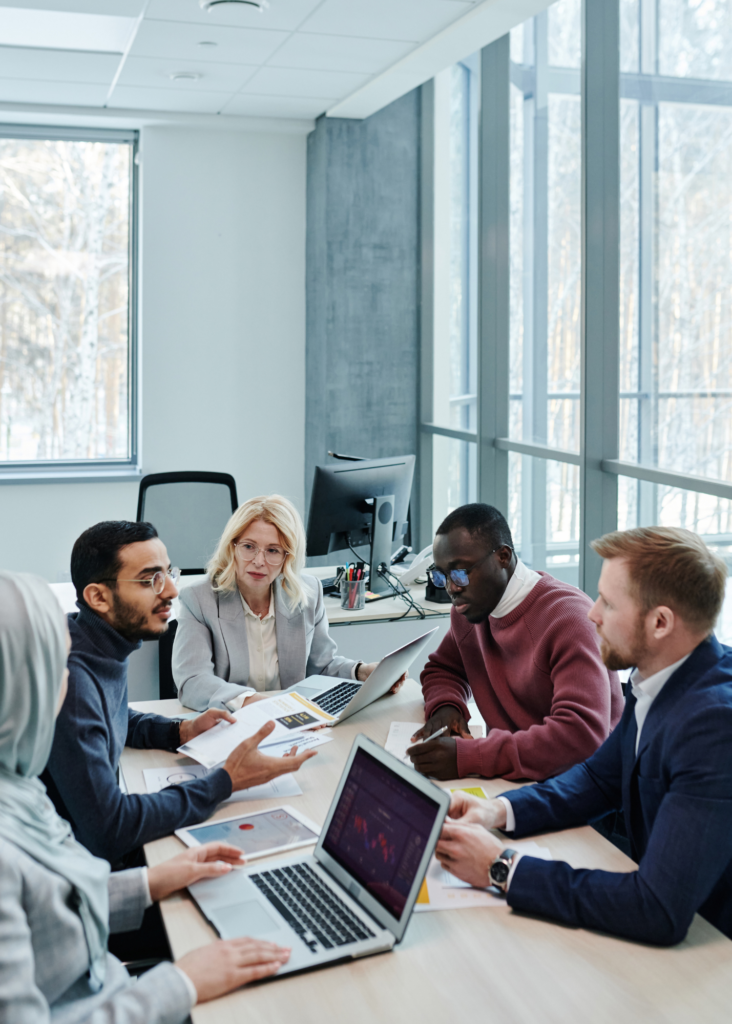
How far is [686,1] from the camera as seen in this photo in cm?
449

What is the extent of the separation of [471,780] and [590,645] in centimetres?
39

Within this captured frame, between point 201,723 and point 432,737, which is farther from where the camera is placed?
point 201,723

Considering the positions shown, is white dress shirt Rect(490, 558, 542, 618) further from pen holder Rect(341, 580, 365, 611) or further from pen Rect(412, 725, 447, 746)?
pen holder Rect(341, 580, 365, 611)

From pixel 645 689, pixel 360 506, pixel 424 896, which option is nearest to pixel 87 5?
pixel 360 506

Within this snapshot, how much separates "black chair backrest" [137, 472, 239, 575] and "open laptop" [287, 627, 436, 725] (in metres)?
1.76

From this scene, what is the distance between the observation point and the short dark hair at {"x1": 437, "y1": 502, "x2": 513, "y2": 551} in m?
2.16

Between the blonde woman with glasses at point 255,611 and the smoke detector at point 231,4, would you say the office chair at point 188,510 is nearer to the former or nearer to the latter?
the blonde woman with glasses at point 255,611

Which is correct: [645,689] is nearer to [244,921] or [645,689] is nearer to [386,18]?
[244,921]

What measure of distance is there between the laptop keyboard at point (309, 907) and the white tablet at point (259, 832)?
9cm

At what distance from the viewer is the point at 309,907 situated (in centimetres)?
142

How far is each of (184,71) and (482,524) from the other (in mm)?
3304

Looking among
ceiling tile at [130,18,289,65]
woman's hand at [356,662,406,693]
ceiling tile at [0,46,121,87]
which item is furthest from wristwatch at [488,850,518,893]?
ceiling tile at [0,46,121,87]

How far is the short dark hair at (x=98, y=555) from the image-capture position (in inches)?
70.7

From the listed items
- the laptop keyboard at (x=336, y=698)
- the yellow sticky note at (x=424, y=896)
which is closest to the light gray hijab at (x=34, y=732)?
the yellow sticky note at (x=424, y=896)
